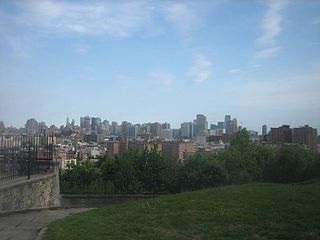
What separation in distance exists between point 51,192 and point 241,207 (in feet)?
34.5

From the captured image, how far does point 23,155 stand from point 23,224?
26.0ft

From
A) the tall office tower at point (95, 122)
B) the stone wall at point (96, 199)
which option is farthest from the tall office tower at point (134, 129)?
the stone wall at point (96, 199)

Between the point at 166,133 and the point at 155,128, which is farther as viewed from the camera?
the point at 166,133

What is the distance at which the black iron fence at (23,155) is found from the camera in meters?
16.4

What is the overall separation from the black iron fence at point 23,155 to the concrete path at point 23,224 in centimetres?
306

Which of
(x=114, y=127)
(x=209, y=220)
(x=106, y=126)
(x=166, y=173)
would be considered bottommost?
(x=166, y=173)

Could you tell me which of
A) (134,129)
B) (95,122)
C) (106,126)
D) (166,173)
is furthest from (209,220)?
(95,122)

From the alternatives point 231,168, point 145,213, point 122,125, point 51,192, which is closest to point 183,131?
point 122,125

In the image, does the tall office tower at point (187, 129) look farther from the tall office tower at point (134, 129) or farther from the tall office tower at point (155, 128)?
the tall office tower at point (134, 129)

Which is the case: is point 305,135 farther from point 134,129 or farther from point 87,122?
point 87,122

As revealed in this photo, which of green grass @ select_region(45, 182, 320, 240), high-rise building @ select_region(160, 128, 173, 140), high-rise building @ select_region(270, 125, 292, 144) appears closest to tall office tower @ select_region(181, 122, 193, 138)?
high-rise building @ select_region(160, 128, 173, 140)

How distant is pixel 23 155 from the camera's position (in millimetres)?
18359

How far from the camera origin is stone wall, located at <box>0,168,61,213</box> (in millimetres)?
13133

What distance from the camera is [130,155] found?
39.2 meters
